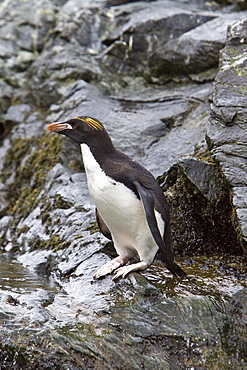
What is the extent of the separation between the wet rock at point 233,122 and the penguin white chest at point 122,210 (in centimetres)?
77

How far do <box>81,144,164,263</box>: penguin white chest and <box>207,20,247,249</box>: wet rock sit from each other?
768 mm

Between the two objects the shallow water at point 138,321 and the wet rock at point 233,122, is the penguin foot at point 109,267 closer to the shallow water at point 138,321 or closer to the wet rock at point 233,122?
the shallow water at point 138,321

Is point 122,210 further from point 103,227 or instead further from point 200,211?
point 200,211

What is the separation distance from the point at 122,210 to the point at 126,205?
0.05 meters

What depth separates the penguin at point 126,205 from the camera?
12.1 feet

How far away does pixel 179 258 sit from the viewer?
4629mm

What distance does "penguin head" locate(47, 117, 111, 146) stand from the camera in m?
4.09

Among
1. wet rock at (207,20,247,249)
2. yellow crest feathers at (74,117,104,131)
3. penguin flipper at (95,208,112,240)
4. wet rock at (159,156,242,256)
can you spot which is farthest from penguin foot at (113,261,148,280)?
yellow crest feathers at (74,117,104,131)

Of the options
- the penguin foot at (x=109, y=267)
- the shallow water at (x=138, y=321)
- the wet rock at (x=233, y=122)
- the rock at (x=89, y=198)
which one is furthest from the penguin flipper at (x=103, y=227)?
the wet rock at (x=233, y=122)

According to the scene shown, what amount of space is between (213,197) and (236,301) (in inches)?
51.0

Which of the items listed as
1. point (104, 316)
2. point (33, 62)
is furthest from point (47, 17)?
point (104, 316)

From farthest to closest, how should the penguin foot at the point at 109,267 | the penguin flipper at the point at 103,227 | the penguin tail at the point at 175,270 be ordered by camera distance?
the penguin flipper at the point at 103,227 < the penguin foot at the point at 109,267 < the penguin tail at the point at 175,270

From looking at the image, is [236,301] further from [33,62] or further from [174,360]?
[33,62]

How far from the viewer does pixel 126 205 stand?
3.77 metres
